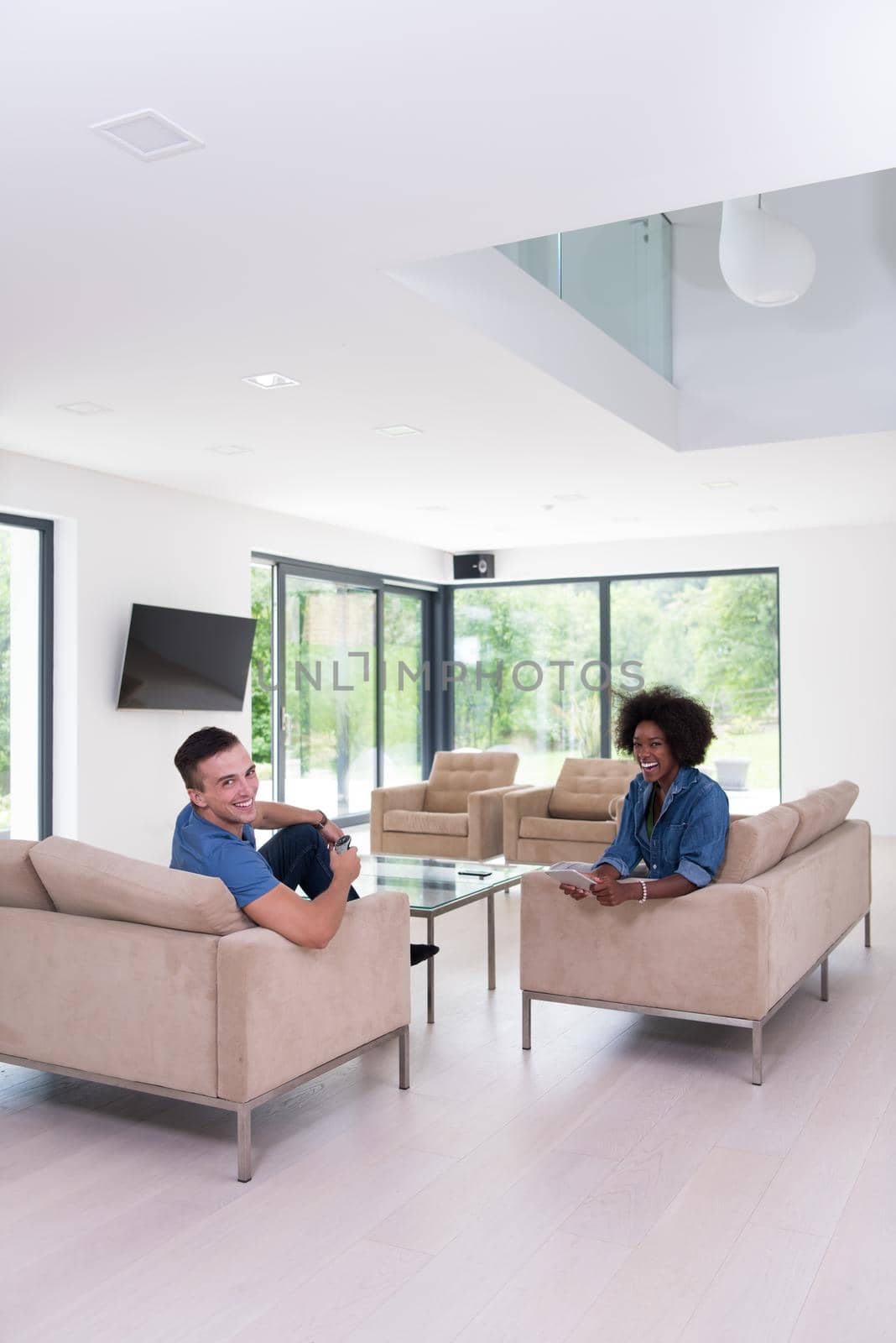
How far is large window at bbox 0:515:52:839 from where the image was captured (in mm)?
6723

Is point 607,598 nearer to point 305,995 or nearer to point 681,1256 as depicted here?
point 305,995

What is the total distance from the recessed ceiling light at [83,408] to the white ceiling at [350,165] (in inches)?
2.8

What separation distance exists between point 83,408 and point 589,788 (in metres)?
4.02

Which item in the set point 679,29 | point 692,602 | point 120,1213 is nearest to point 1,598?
point 120,1213

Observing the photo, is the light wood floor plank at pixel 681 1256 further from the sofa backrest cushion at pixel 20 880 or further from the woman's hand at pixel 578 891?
the sofa backrest cushion at pixel 20 880

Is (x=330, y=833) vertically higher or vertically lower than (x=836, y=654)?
lower

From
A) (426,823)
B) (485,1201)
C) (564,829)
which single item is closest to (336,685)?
(426,823)

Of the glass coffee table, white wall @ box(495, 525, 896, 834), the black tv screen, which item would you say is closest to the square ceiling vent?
the glass coffee table

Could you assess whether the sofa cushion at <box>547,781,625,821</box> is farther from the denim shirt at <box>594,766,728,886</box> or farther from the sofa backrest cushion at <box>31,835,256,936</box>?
the sofa backrest cushion at <box>31,835,256,936</box>

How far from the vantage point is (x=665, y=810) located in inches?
151

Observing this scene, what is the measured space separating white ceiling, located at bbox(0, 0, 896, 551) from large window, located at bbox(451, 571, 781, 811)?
5.08m

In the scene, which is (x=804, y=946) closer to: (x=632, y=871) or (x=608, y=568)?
(x=632, y=871)

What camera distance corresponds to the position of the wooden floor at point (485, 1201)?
2.20m

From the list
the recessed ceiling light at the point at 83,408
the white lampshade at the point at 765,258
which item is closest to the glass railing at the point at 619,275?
the white lampshade at the point at 765,258
